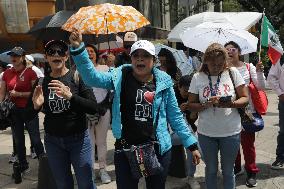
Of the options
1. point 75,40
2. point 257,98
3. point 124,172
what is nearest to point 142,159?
point 124,172

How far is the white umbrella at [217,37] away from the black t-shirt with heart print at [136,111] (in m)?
2.47

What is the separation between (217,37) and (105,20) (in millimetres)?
1664

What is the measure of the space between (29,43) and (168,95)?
52.2 feet

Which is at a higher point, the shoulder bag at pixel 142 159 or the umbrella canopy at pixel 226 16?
the umbrella canopy at pixel 226 16

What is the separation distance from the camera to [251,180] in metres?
5.32

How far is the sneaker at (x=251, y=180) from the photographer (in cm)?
529

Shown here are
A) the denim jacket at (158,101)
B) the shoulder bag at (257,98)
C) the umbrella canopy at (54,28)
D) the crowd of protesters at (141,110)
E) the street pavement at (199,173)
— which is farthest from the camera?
the umbrella canopy at (54,28)

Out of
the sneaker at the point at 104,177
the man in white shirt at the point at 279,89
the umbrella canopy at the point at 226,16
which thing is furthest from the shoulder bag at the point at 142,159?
the umbrella canopy at the point at 226,16

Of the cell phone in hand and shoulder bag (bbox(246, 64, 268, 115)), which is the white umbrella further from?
the cell phone in hand

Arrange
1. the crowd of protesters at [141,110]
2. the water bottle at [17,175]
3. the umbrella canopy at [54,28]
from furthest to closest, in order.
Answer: the umbrella canopy at [54,28] < the water bottle at [17,175] < the crowd of protesters at [141,110]

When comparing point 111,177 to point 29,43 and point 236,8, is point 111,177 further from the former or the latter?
point 236,8

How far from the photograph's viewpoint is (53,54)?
3891 millimetres

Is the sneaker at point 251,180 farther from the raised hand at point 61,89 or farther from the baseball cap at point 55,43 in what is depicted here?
the baseball cap at point 55,43

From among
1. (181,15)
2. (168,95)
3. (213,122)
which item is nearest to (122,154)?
(168,95)
